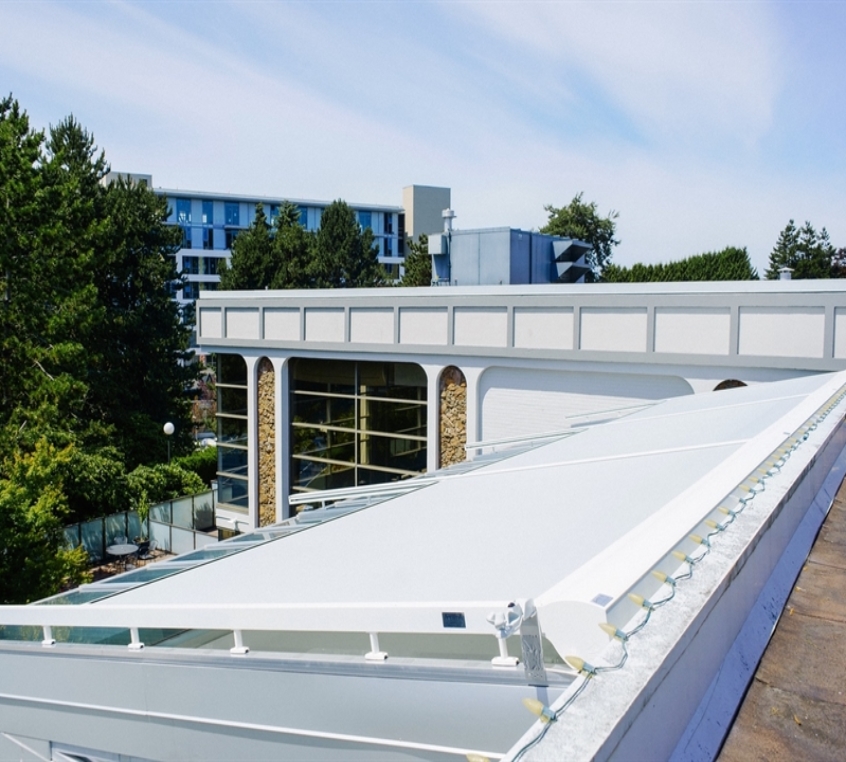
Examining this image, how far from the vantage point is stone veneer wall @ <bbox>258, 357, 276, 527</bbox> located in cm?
1897

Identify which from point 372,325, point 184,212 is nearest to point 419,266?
point 372,325

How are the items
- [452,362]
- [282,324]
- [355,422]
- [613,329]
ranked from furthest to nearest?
[282,324]
[355,422]
[452,362]
[613,329]

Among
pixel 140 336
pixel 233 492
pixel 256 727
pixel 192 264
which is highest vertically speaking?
pixel 192 264

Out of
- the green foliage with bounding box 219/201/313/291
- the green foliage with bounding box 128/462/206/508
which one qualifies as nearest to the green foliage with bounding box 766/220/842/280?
the green foliage with bounding box 219/201/313/291

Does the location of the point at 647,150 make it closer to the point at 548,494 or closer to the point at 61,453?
the point at 61,453

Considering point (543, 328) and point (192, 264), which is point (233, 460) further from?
point (192, 264)

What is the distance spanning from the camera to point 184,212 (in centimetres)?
7288

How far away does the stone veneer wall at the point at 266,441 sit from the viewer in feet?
62.2

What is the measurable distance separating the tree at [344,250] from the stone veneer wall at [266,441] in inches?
1213

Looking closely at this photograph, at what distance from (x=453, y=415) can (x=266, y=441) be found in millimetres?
5834

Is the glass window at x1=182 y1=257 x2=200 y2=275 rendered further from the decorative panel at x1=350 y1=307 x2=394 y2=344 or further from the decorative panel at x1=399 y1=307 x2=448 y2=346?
the decorative panel at x1=399 y1=307 x2=448 y2=346

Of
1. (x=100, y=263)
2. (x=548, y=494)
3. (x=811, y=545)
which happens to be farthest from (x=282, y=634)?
(x=100, y=263)

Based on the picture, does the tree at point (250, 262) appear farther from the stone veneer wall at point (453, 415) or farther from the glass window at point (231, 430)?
the stone veneer wall at point (453, 415)

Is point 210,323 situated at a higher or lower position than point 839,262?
lower
